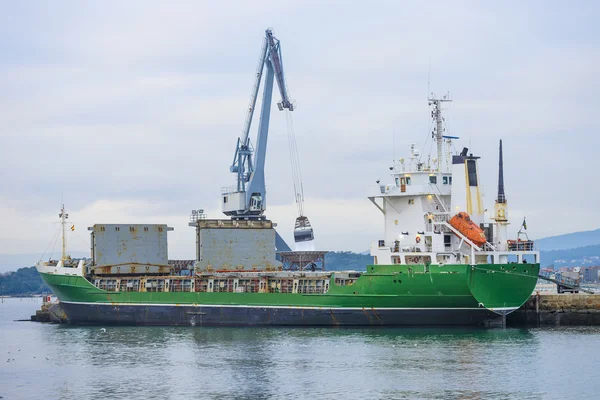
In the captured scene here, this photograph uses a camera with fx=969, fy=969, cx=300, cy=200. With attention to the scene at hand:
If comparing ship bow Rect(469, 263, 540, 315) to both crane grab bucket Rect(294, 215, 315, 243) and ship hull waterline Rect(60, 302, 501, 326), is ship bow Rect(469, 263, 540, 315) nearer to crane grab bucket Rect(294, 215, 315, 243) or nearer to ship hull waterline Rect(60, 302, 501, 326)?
ship hull waterline Rect(60, 302, 501, 326)

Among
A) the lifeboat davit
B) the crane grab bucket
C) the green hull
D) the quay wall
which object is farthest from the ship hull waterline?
the crane grab bucket

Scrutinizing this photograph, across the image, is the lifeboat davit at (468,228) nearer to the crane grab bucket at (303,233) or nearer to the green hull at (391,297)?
the green hull at (391,297)

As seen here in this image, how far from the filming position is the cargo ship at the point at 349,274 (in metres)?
47.7

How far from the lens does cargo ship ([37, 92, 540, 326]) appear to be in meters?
47.7

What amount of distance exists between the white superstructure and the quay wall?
357 cm

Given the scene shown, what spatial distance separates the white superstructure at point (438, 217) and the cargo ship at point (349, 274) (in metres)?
0.06

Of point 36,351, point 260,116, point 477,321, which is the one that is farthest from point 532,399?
point 260,116

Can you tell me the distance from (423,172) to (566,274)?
15242 mm

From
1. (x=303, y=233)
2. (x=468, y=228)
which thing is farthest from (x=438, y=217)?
(x=303, y=233)

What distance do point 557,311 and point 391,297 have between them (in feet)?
30.6

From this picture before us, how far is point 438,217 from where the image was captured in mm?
49812

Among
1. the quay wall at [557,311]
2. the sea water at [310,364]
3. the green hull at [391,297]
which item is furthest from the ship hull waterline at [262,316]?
the quay wall at [557,311]

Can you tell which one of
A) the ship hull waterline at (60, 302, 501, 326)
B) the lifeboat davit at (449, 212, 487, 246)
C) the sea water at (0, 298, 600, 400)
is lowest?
the sea water at (0, 298, 600, 400)

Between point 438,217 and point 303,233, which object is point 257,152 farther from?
point 438,217
